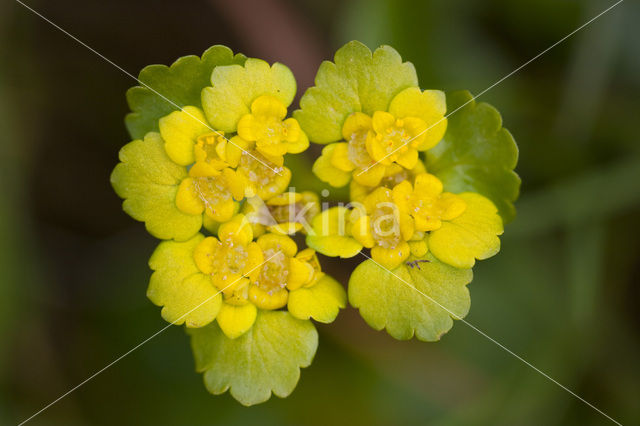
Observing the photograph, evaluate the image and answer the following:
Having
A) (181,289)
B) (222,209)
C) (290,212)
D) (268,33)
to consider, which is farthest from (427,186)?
(268,33)

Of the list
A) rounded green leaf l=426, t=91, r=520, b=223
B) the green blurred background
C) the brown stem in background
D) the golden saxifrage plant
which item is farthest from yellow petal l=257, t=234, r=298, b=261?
the brown stem in background

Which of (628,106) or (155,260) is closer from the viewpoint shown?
(155,260)

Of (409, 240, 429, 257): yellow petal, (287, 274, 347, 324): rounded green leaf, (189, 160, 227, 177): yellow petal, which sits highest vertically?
(189, 160, 227, 177): yellow petal

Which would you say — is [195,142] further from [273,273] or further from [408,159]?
[408,159]

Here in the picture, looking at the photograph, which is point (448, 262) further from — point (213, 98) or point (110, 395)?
point (110, 395)

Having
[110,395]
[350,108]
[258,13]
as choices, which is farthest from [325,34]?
[110,395]

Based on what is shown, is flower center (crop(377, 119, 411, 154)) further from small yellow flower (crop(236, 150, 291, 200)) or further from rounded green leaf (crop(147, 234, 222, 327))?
rounded green leaf (crop(147, 234, 222, 327))

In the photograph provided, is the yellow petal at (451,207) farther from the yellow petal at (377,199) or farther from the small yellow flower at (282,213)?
the small yellow flower at (282,213)
